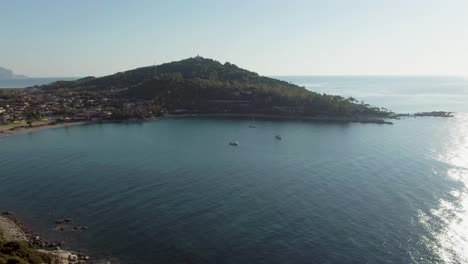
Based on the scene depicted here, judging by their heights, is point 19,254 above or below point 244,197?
below

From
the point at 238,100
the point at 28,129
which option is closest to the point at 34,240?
the point at 28,129

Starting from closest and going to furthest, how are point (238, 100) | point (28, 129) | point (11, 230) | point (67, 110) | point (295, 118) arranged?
point (11, 230)
point (28, 129)
point (67, 110)
point (295, 118)
point (238, 100)

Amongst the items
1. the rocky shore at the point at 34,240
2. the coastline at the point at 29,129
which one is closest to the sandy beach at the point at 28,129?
the coastline at the point at 29,129

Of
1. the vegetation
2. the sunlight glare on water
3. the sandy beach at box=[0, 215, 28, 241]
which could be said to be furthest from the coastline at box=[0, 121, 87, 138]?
the sunlight glare on water

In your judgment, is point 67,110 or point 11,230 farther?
point 67,110

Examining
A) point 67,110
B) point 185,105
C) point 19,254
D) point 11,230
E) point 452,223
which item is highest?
point 185,105

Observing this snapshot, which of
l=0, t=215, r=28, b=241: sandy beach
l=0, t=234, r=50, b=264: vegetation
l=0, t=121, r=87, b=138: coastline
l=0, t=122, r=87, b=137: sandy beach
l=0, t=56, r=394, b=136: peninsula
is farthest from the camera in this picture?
l=0, t=56, r=394, b=136: peninsula

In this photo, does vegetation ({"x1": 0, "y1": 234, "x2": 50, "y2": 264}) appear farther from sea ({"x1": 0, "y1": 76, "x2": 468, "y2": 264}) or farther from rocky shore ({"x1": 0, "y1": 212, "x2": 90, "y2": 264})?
sea ({"x1": 0, "y1": 76, "x2": 468, "y2": 264})

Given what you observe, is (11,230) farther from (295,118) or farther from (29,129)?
(295,118)

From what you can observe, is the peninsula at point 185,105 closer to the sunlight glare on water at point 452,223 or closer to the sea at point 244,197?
the sea at point 244,197

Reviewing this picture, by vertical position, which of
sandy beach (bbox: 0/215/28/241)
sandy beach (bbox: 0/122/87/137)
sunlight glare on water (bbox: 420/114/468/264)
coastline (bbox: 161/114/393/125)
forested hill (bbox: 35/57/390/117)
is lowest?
sandy beach (bbox: 0/215/28/241)
